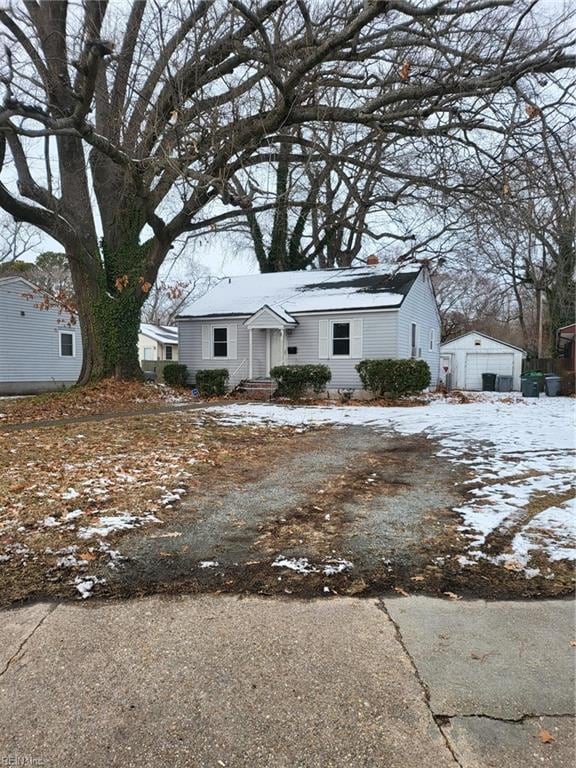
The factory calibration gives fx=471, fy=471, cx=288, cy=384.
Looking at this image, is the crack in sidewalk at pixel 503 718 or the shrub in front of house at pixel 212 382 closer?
the crack in sidewalk at pixel 503 718

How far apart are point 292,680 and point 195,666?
1.50ft

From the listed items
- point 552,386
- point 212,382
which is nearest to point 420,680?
point 212,382

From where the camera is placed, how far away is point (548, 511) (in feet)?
14.0

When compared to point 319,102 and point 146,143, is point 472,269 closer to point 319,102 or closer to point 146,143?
point 319,102

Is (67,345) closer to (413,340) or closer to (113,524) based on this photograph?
(413,340)

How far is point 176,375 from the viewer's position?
61.6ft

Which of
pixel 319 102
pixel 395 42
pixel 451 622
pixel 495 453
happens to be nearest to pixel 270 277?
pixel 319 102

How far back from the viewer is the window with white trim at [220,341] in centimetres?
1880

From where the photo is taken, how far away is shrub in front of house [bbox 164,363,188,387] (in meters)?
18.8

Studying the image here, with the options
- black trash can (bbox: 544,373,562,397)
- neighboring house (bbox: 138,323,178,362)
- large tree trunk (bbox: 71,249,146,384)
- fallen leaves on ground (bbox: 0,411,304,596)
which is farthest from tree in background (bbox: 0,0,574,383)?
neighboring house (bbox: 138,323,178,362)

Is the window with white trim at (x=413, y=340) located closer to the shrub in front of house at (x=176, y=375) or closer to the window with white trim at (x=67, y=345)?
the shrub in front of house at (x=176, y=375)

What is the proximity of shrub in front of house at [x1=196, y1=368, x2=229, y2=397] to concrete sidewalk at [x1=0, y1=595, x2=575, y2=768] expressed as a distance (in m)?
14.0

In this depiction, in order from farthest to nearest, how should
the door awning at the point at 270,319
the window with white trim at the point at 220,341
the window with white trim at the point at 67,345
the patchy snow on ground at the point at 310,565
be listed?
the window with white trim at the point at 67,345, the window with white trim at the point at 220,341, the door awning at the point at 270,319, the patchy snow on ground at the point at 310,565

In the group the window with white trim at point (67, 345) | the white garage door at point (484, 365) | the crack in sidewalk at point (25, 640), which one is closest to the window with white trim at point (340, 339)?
the white garage door at point (484, 365)
